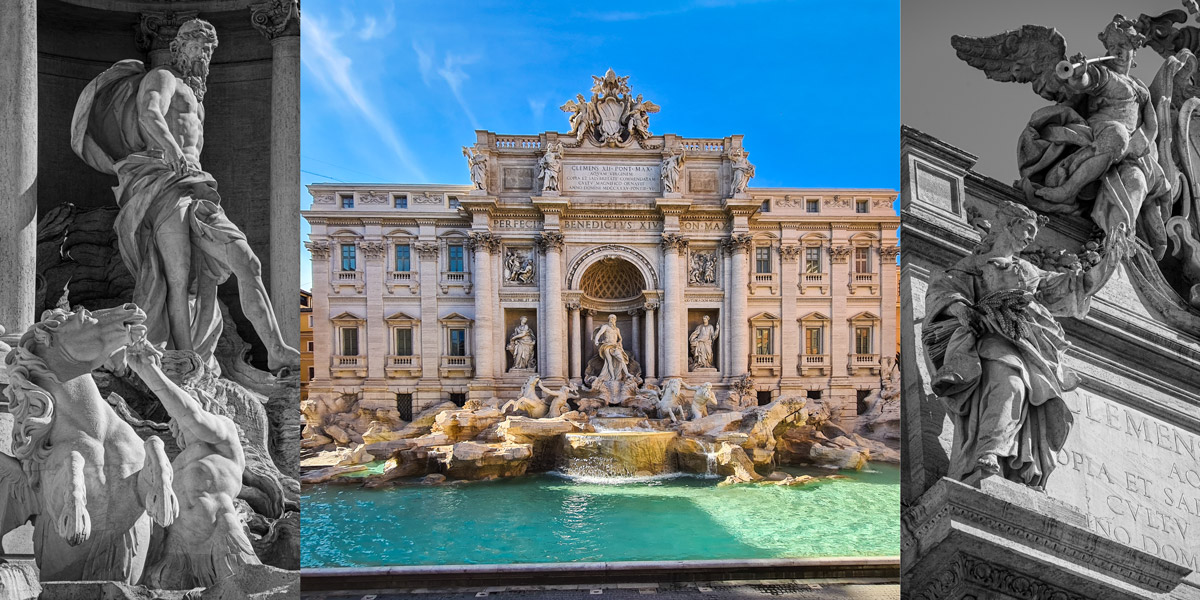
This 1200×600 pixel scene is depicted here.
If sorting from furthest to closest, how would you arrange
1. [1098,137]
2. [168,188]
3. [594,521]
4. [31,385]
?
[594,521]
[1098,137]
[168,188]
[31,385]

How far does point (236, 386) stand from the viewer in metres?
2.94

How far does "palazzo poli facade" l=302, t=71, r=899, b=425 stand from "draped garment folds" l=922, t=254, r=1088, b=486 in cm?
150

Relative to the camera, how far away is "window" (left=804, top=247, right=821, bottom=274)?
4355 millimetres

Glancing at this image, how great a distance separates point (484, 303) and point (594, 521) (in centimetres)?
187

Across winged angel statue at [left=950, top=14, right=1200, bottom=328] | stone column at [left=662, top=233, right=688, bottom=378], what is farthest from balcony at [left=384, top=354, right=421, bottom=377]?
winged angel statue at [left=950, top=14, right=1200, bottom=328]

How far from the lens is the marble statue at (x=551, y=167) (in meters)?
4.22

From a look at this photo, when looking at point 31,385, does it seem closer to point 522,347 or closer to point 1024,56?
point 522,347

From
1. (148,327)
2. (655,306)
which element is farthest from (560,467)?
(148,327)

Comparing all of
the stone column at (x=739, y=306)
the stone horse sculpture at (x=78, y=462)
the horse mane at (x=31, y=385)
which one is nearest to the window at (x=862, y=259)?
the stone column at (x=739, y=306)

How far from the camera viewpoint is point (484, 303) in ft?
14.3

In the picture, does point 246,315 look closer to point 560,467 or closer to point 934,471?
point 560,467

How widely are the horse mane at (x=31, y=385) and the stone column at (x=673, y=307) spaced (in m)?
3.54

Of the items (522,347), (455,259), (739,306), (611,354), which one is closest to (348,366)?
(455,259)

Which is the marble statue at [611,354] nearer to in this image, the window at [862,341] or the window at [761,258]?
the window at [761,258]
